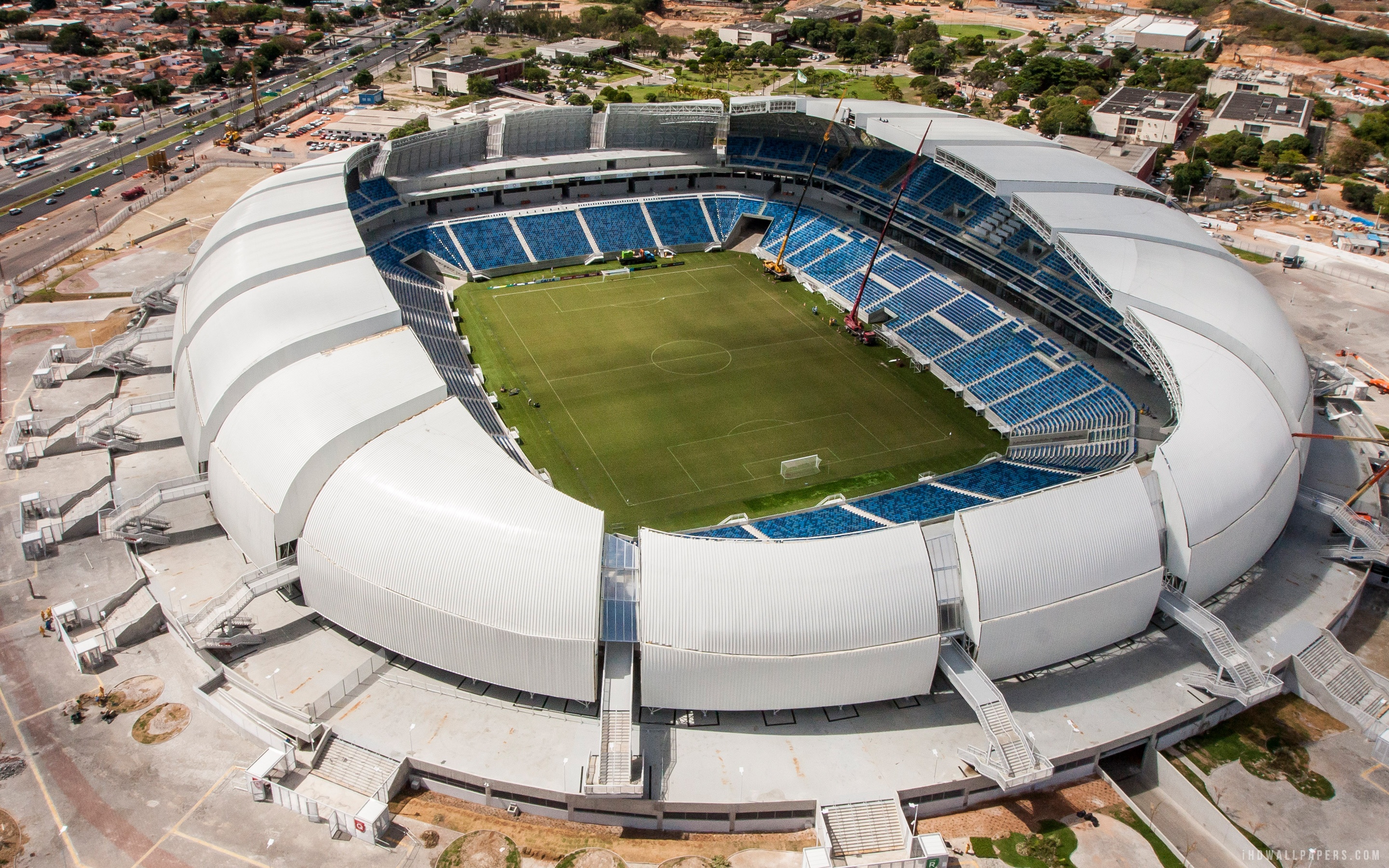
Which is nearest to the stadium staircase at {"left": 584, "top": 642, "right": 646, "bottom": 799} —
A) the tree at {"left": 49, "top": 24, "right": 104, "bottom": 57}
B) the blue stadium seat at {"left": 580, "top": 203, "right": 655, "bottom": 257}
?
the blue stadium seat at {"left": 580, "top": 203, "right": 655, "bottom": 257}

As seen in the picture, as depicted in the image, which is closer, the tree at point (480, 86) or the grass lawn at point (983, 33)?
the tree at point (480, 86)

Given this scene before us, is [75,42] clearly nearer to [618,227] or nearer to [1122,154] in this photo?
[618,227]

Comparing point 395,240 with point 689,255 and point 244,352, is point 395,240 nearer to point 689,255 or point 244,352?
point 689,255

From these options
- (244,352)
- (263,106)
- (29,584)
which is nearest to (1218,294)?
(244,352)

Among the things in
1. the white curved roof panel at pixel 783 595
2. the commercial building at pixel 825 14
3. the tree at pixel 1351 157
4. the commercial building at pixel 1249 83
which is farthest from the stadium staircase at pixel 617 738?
the commercial building at pixel 825 14

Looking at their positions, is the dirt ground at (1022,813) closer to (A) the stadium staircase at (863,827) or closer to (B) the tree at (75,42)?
(A) the stadium staircase at (863,827)

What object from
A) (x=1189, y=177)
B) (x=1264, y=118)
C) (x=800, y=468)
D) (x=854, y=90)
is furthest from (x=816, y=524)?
(x=854, y=90)
